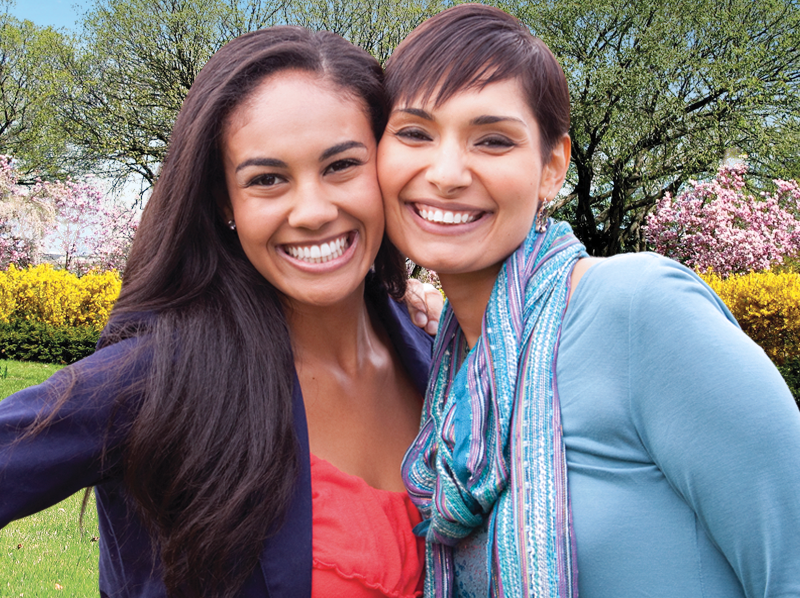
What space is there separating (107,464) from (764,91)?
2297 cm

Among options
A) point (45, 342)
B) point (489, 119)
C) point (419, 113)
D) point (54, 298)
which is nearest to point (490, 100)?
point (489, 119)

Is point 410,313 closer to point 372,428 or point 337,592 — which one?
point 372,428

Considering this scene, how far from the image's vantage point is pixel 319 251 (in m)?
2.16

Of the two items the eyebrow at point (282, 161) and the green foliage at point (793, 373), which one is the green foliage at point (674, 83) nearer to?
the green foliage at point (793, 373)

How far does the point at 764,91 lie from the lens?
2050cm

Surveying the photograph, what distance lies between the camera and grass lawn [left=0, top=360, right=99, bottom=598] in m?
4.38

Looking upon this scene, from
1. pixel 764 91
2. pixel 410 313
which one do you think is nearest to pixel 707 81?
pixel 764 91

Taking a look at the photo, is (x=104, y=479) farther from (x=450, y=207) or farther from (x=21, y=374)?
(x=21, y=374)

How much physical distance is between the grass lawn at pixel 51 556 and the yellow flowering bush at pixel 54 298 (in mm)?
6219

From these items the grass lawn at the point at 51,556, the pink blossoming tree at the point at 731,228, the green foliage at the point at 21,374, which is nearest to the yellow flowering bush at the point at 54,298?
the green foliage at the point at 21,374

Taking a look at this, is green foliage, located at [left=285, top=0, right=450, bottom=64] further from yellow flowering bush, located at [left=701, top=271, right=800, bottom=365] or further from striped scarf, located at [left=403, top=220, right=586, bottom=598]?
striped scarf, located at [left=403, top=220, right=586, bottom=598]

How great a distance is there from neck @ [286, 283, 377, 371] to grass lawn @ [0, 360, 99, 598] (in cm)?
263

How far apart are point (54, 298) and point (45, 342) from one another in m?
0.81

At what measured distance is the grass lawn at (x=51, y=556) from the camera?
4.38 m
